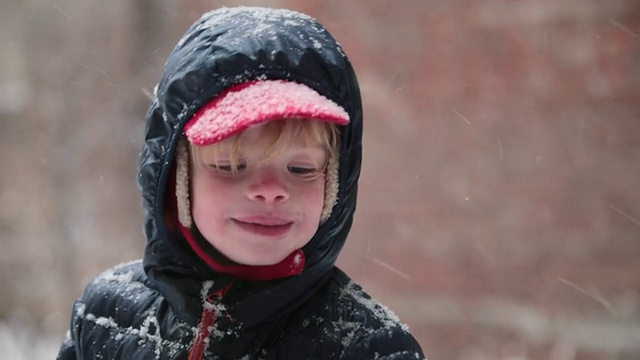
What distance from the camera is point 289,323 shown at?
79 centimetres

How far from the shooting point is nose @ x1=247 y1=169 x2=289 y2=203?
2.29 feet

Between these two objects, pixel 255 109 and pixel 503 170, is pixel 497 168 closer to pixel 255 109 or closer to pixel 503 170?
pixel 503 170

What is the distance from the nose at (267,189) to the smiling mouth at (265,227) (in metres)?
0.03

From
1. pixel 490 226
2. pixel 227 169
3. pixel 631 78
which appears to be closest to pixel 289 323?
pixel 227 169

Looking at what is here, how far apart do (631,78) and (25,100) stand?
1469 millimetres

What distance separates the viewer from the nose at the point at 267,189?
2.29ft

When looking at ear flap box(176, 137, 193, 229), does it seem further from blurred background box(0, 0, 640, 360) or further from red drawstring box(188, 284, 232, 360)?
blurred background box(0, 0, 640, 360)

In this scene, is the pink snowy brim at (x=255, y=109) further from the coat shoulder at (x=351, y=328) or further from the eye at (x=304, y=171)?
the coat shoulder at (x=351, y=328)

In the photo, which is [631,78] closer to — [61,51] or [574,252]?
[574,252]

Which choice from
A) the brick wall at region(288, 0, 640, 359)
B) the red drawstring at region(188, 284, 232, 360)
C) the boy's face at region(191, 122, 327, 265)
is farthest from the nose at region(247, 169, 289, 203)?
the brick wall at region(288, 0, 640, 359)

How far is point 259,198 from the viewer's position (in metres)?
0.71

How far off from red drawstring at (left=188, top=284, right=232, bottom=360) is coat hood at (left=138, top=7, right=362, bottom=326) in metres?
0.01

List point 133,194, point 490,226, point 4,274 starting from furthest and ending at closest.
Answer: point 4,274, point 133,194, point 490,226

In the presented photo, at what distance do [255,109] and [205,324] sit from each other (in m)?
0.26
